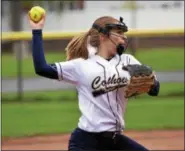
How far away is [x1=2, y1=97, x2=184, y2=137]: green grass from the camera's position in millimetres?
10742

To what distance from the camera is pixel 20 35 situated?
1270cm

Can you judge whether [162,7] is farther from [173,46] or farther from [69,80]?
[69,80]

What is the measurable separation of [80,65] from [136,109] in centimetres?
856

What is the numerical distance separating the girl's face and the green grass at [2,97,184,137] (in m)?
6.19

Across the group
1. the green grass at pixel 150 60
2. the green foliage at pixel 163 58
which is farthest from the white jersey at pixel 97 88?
the green foliage at pixel 163 58

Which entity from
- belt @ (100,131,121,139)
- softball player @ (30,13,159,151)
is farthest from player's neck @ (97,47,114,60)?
belt @ (100,131,121,139)

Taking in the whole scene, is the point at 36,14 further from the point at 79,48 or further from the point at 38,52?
the point at 79,48

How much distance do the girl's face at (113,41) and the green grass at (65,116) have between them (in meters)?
6.19

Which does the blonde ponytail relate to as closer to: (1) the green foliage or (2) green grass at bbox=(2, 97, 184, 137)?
(2) green grass at bbox=(2, 97, 184, 137)

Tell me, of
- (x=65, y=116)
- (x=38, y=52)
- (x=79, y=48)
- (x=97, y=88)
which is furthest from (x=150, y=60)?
(x=38, y=52)

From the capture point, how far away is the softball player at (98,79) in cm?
421

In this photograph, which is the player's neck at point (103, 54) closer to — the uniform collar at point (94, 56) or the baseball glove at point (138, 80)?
the uniform collar at point (94, 56)

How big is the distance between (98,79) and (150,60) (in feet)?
71.4

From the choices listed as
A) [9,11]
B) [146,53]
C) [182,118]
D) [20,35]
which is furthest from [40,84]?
[146,53]
